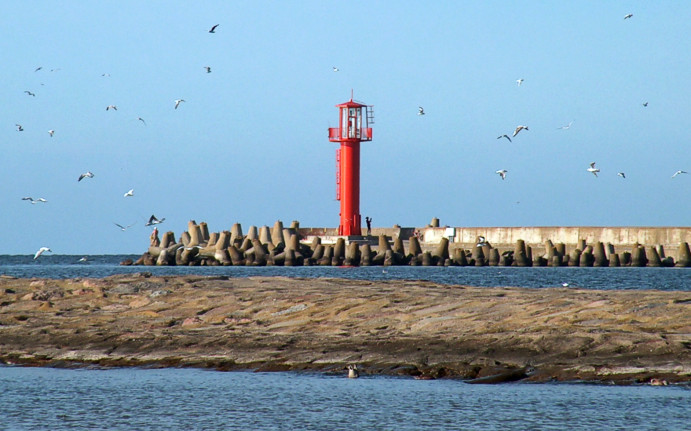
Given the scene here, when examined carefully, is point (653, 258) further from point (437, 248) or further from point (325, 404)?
point (325, 404)

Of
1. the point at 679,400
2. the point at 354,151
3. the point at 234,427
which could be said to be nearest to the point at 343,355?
the point at 234,427

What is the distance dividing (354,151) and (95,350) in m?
43.5

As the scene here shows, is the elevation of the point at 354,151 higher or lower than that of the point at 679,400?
higher

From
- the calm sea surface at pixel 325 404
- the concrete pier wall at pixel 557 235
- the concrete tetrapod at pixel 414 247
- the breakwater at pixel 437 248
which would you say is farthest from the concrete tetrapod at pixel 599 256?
the calm sea surface at pixel 325 404

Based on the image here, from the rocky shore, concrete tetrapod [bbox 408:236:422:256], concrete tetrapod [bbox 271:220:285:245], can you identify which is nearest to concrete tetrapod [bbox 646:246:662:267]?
concrete tetrapod [bbox 408:236:422:256]

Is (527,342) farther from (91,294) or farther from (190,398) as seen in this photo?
(91,294)

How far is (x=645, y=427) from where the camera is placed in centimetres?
998

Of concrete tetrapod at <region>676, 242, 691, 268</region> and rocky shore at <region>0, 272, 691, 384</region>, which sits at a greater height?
concrete tetrapod at <region>676, 242, 691, 268</region>

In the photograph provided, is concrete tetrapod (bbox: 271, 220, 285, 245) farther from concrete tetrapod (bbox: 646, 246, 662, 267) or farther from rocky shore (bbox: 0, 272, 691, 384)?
rocky shore (bbox: 0, 272, 691, 384)

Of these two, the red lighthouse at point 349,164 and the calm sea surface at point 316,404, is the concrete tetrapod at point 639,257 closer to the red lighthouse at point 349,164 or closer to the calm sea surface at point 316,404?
the red lighthouse at point 349,164

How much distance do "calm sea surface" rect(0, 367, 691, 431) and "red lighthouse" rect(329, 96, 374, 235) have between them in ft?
146

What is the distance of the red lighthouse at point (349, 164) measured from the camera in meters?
57.6

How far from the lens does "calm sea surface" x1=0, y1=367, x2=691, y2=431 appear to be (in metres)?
10.4

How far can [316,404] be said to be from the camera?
11.4 metres
